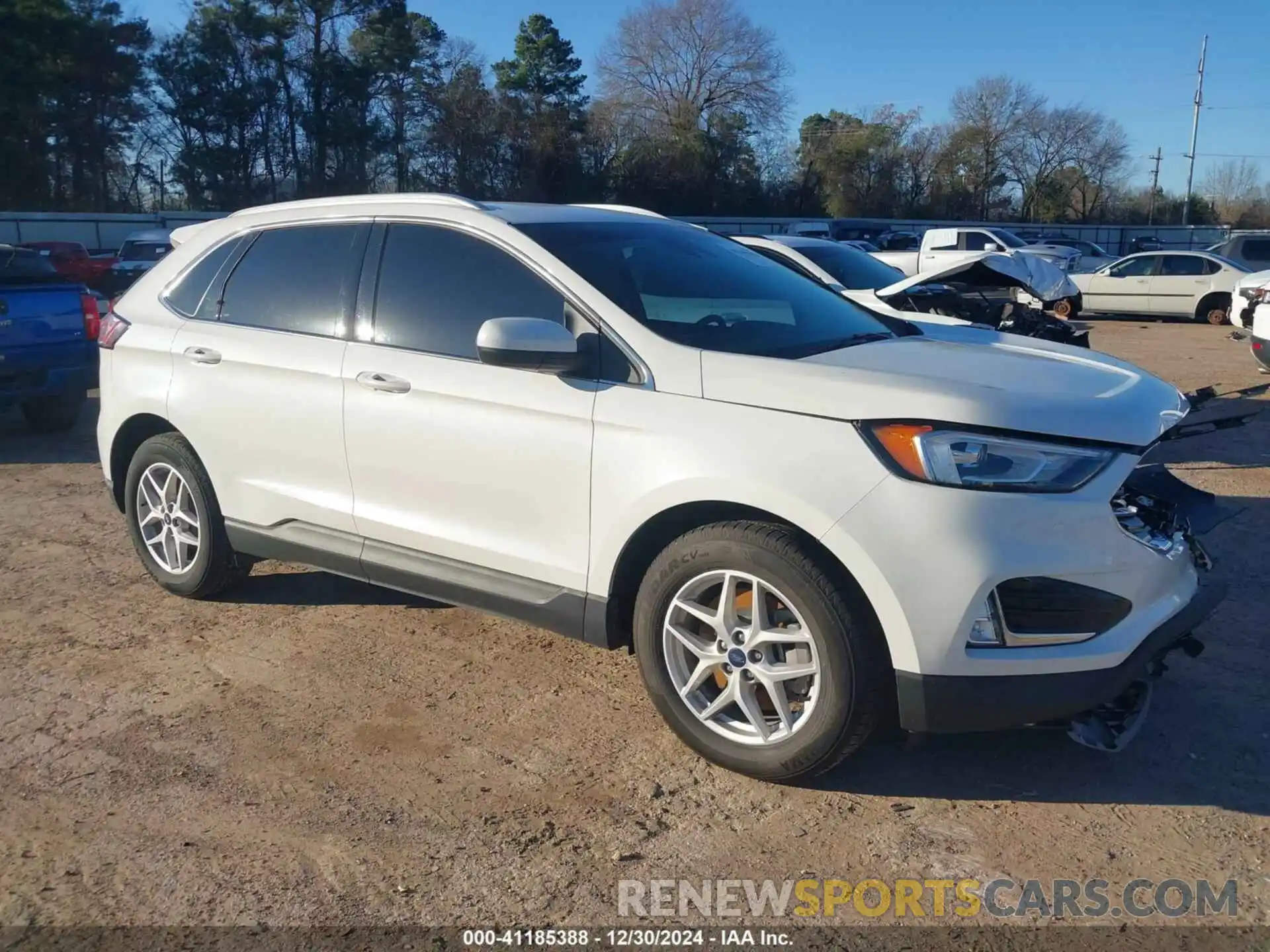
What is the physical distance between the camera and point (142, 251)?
89.1 ft

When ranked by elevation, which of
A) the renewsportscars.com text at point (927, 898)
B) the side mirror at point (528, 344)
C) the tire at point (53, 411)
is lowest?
the renewsportscars.com text at point (927, 898)

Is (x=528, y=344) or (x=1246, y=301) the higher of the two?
(x=1246, y=301)

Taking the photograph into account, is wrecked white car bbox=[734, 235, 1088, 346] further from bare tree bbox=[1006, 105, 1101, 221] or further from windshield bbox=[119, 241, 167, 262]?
bare tree bbox=[1006, 105, 1101, 221]

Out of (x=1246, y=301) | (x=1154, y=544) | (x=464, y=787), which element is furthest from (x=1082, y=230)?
Result: (x=464, y=787)

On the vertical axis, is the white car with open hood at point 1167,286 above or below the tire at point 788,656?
above

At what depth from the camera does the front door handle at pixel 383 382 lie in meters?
4.10

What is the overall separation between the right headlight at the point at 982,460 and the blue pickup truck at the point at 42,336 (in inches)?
307

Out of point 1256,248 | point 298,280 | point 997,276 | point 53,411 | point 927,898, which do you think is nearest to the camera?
point 927,898

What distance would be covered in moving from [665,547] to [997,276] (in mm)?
7764

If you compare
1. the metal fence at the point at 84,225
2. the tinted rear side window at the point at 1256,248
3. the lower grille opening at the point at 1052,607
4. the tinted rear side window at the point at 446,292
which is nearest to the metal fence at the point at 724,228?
the metal fence at the point at 84,225

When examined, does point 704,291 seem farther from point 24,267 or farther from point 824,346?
point 24,267

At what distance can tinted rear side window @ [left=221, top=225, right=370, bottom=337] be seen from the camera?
4473mm

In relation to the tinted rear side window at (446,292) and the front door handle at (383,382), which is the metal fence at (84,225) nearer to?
the tinted rear side window at (446,292)

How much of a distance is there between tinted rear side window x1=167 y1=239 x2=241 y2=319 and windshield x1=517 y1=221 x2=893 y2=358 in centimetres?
174
